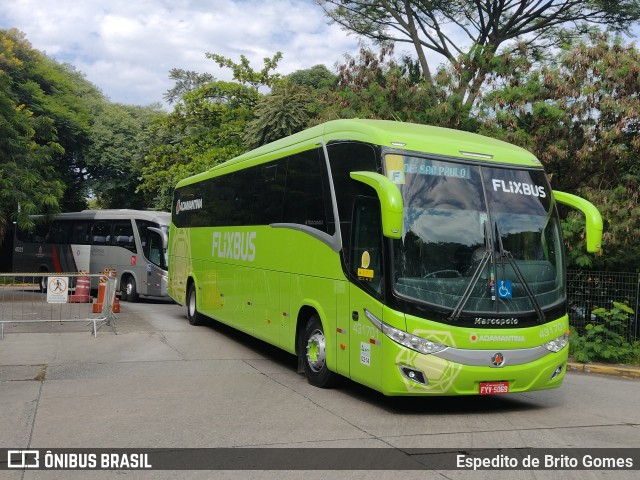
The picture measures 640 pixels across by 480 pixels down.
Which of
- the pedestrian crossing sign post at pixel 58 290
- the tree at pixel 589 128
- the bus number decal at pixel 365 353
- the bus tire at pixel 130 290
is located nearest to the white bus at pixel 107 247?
the bus tire at pixel 130 290

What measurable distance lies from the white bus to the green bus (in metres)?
14.4

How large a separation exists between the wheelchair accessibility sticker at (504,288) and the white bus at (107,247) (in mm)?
16924

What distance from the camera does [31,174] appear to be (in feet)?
78.8

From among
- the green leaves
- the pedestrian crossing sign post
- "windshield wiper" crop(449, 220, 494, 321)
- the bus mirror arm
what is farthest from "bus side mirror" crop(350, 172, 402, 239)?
the bus mirror arm

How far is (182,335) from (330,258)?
663cm

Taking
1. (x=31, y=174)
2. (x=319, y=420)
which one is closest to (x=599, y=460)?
(x=319, y=420)

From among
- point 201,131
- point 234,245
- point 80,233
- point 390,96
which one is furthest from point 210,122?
point 234,245

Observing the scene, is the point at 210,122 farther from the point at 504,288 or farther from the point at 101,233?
the point at 504,288

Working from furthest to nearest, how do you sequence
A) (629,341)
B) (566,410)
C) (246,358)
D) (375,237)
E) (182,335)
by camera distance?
1. (182,335)
2. (629,341)
3. (246,358)
4. (566,410)
5. (375,237)

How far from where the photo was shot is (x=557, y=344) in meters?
8.45

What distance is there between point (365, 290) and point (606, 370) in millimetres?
6587

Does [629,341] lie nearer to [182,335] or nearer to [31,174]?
[182,335]

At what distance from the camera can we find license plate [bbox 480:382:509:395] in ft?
26.1

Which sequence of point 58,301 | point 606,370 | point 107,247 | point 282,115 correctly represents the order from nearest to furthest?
1. point 606,370
2. point 58,301
3. point 282,115
4. point 107,247
